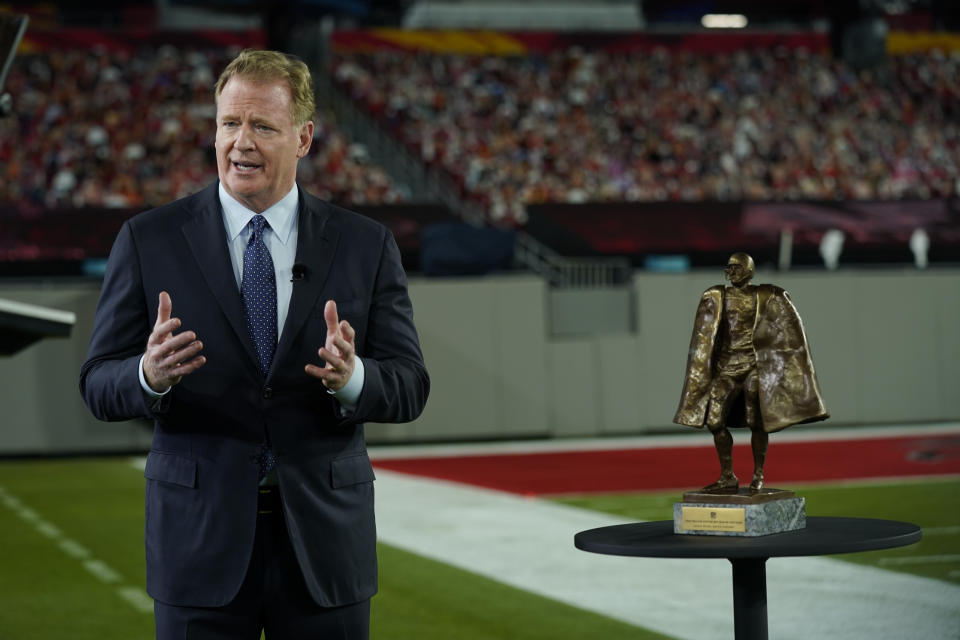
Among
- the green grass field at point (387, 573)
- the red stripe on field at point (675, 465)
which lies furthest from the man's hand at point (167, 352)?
the red stripe on field at point (675, 465)

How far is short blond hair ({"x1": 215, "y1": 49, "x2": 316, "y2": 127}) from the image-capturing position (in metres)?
3.22

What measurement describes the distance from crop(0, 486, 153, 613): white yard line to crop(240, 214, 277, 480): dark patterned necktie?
5593 millimetres

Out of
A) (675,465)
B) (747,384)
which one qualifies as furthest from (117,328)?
(675,465)

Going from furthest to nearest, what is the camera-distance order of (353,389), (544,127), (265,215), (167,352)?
(544,127) < (265,215) < (353,389) < (167,352)

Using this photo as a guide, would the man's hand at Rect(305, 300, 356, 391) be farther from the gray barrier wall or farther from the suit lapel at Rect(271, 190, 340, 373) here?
the gray barrier wall

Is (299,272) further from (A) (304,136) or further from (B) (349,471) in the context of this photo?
(B) (349,471)

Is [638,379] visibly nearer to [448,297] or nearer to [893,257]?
[448,297]

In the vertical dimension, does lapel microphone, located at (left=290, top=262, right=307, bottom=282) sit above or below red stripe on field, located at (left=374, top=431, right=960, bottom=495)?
above

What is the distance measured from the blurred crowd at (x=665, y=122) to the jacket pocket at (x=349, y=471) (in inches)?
843

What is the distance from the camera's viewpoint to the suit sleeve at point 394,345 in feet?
10.8

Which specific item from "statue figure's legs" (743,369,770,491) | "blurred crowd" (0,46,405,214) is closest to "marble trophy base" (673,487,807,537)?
"statue figure's legs" (743,369,770,491)

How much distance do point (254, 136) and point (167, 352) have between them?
0.57 m

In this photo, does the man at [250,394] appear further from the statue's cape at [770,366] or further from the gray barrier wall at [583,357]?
the gray barrier wall at [583,357]

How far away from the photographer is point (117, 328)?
3264 mm
